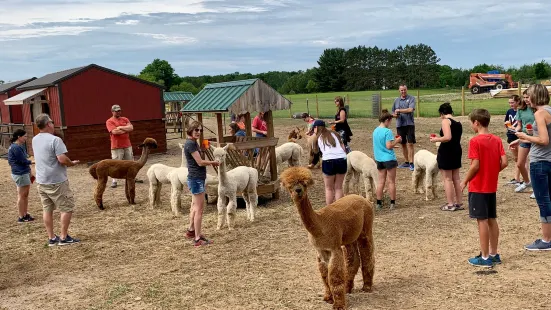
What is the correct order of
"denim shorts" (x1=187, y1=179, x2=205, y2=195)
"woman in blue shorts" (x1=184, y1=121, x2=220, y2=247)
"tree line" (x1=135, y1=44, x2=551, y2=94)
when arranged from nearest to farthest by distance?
"woman in blue shorts" (x1=184, y1=121, x2=220, y2=247)
"denim shorts" (x1=187, y1=179, x2=205, y2=195)
"tree line" (x1=135, y1=44, x2=551, y2=94)

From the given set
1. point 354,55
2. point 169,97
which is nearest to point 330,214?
point 169,97

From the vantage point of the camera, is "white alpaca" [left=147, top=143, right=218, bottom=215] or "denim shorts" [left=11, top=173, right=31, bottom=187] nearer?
"denim shorts" [left=11, top=173, right=31, bottom=187]

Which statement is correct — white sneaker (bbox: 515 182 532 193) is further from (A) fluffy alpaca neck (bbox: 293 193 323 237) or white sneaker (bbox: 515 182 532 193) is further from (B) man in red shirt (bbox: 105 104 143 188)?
(B) man in red shirt (bbox: 105 104 143 188)

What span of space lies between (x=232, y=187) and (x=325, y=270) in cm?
349

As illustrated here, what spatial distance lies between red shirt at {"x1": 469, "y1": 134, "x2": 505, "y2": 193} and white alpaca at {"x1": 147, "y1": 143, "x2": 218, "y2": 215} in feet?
16.2

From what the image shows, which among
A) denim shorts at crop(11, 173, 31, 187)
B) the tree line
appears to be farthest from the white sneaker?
the tree line

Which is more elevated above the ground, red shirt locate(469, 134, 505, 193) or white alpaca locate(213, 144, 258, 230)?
red shirt locate(469, 134, 505, 193)

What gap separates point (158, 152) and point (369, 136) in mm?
8078

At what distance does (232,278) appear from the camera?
5.77 meters

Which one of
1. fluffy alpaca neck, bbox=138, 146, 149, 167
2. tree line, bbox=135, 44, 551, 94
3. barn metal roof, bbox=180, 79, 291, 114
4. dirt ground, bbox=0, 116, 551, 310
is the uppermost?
tree line, bbox=135, 44, 551, 94

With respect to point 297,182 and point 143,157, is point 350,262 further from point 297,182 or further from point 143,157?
point 143,157

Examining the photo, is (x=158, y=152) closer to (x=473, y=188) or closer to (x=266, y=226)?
(x=266, y=226)

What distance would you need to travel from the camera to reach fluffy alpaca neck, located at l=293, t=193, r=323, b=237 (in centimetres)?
455

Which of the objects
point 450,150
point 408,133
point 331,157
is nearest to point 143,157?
point 331,157
